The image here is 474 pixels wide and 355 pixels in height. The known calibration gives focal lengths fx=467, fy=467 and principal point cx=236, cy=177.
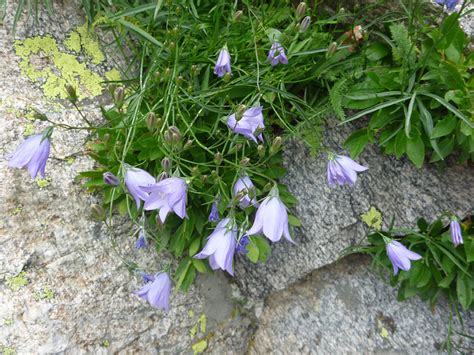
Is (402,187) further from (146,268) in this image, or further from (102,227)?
(102,227)

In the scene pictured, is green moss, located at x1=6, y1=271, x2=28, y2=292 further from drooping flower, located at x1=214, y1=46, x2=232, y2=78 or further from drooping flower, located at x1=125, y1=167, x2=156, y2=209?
drooping flower, located at x1=214, y1=46, x2=232, y2=78

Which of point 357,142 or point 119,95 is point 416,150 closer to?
point 357,142

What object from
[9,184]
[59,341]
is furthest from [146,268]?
[9,184]

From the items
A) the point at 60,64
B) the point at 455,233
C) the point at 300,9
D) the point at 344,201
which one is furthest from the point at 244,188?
the point at 60,64

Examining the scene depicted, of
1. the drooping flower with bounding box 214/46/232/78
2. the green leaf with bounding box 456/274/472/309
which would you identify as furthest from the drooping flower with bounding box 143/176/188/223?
the green leaf with bounding box 456/274/472/309

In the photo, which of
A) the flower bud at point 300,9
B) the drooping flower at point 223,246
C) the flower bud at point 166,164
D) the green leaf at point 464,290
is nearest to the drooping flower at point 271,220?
the drooping flower at point 223,246

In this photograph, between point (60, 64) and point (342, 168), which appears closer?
point (342, 168)
